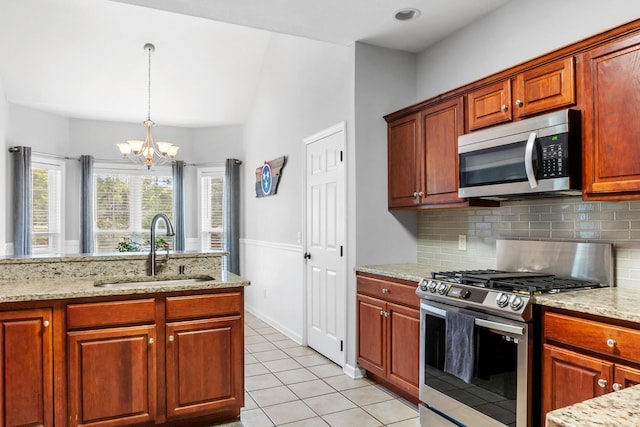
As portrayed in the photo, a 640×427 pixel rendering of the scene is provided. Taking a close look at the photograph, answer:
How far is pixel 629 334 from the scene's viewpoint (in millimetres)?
1819

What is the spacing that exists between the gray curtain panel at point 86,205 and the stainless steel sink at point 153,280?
4.00 m

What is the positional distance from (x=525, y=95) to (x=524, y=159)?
39cm

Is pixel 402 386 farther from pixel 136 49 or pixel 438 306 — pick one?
pixel 136 49

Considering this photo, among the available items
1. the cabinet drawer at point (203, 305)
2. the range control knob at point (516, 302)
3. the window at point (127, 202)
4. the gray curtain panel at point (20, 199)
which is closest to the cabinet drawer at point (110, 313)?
the cabinet drawer at point (203, 305)

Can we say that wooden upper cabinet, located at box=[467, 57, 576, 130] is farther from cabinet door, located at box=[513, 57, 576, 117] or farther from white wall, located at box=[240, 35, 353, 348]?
white wall, located at box=[240, 35, 353, 348]

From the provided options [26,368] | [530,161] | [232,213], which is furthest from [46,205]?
[530,161]

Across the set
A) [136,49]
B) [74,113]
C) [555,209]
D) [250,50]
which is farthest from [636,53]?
[74,113]

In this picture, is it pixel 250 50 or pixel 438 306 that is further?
pixel 250 50

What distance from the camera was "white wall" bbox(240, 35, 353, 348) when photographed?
422 cm

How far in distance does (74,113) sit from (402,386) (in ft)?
19.4

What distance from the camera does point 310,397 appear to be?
3.31m

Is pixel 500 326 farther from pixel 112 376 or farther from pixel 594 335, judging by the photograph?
pixel 112 376

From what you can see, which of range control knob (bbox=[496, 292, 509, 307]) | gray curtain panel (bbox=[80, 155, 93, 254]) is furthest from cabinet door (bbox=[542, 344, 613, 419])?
gray curtain panel (bbox=[80, 155, 93, 254])

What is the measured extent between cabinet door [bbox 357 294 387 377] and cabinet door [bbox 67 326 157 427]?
162 cm
